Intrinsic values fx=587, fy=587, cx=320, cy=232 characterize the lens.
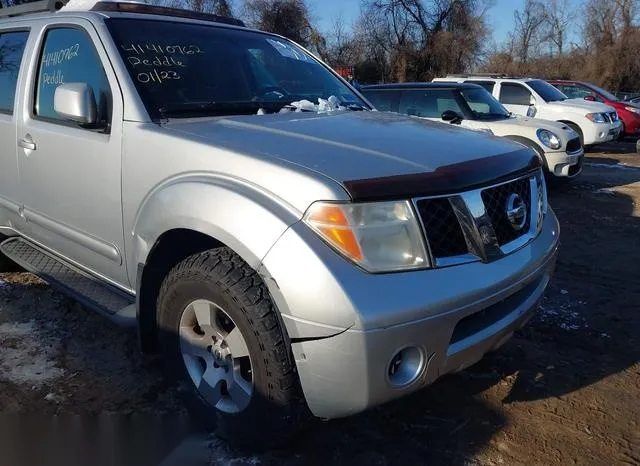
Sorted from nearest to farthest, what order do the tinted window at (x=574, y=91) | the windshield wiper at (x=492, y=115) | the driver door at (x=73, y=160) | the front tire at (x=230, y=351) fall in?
the front tire at (x=230, y=351) < the driver door at (x=73, y=160) < the windshield wiper at (x=492, y=115) < the tinted window at (x=574, y=91)

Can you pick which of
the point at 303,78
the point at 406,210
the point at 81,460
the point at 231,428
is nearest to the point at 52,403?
the point at 81,460

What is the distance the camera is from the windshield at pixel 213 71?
2975mm

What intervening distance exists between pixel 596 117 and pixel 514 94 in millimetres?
1966

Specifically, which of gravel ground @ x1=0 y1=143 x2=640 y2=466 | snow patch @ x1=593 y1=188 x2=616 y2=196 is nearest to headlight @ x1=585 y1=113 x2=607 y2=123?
snow patch @ x1=593 y1=188 x2=616 y2=196

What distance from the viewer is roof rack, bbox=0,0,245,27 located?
135 inches

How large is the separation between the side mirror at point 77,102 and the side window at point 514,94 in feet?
37.6

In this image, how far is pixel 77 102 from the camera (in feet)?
9.23

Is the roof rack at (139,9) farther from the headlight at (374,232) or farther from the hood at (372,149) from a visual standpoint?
the headlight at (374,232)

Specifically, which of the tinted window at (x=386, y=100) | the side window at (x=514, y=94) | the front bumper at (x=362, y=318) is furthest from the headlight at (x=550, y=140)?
the front bumper at (x=362, y=318)

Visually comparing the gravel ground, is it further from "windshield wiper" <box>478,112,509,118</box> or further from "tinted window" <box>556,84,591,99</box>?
"tinted window" <box>556,84,591,99</box>

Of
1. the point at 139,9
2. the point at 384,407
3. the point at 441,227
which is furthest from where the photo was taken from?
the point at 139,9

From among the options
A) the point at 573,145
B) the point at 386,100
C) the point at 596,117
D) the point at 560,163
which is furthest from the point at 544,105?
the point at 386,100

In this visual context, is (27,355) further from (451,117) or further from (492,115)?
(492,115)

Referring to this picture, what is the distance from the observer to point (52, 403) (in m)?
2.95
